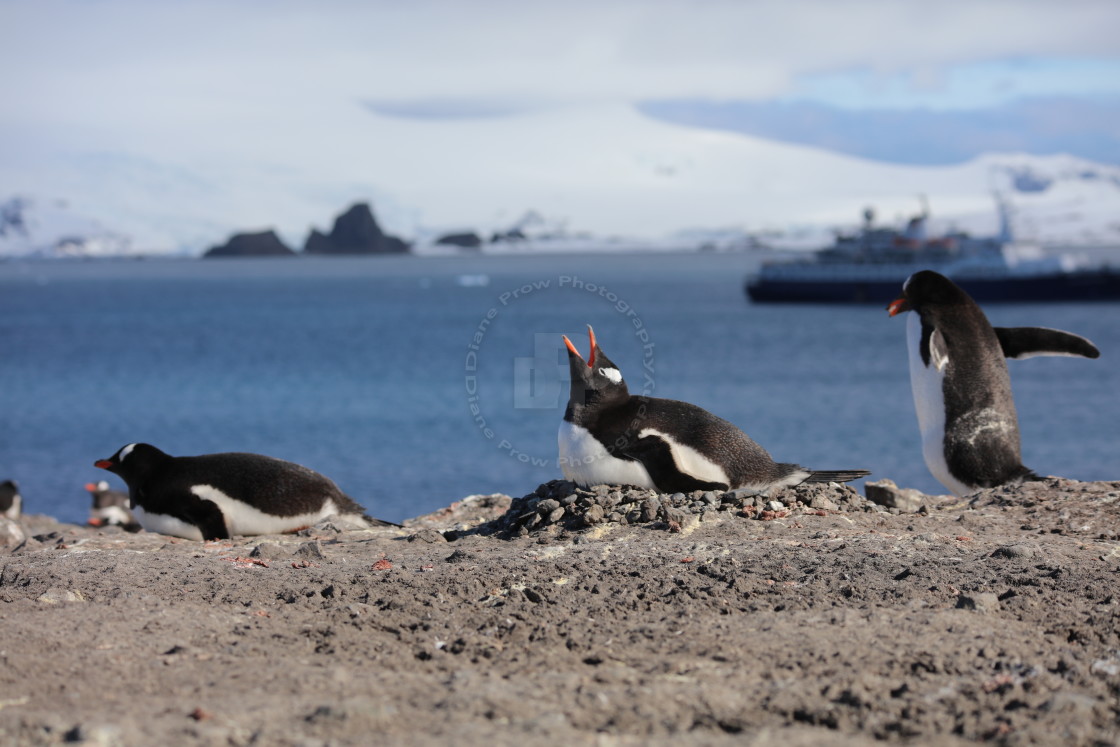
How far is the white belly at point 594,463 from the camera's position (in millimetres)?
6523

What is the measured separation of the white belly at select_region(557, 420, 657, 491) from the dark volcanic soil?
15 centimetres

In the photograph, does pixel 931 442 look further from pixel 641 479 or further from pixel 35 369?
pixel 35 369

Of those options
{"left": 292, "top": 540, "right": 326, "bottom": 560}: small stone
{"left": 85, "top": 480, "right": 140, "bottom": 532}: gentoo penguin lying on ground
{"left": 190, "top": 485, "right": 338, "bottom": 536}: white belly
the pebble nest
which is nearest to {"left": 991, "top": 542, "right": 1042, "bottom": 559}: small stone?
the pebble nest

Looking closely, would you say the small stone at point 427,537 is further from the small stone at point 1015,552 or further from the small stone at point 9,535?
the small stone at point 1015,552

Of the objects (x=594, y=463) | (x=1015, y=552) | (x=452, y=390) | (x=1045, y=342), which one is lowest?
(x=452, y=390)

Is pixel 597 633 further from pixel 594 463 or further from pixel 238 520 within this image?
pixel 238 520

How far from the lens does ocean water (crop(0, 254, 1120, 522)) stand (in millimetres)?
25594

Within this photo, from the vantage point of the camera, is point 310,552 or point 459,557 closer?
point 459,557

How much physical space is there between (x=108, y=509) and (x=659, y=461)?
8873mm

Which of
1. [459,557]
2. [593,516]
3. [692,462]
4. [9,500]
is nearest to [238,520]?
[459,557]

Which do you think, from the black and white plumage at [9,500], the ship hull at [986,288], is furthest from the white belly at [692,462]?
the ship hull at [986,288]

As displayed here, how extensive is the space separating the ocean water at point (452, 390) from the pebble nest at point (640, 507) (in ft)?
6.99

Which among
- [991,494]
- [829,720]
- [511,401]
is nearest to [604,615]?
[829,720]

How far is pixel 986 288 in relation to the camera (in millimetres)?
69750
